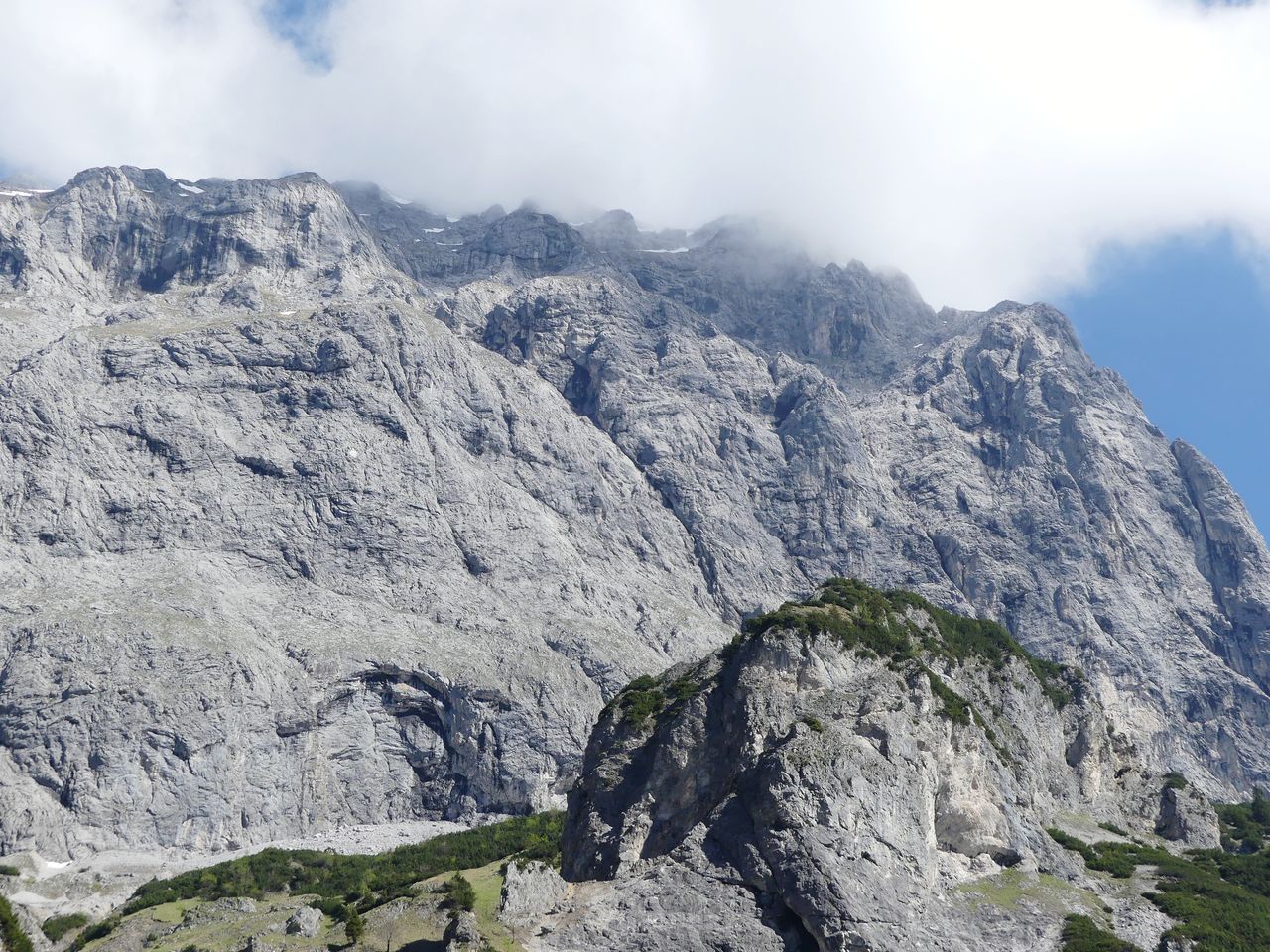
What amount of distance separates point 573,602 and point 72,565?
68822 millimetres

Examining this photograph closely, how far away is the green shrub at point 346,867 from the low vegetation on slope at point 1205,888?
141 ft

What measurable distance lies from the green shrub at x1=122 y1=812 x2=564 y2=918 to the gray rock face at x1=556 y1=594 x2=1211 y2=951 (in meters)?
20.4

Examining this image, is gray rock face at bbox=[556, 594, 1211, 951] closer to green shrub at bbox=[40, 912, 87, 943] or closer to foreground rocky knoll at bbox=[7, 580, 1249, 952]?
foreground rocky knoll at bbox=[7, 580, 1249, 952]

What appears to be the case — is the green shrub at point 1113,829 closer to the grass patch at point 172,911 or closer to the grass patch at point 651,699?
the grass patch at point 651,699

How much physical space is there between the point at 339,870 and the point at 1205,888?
80.6 metres

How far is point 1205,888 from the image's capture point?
93.2m

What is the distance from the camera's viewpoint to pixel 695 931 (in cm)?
7656

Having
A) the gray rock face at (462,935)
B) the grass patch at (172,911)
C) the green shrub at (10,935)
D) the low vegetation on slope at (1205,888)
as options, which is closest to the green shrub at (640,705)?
the gray rock face at (462,935)

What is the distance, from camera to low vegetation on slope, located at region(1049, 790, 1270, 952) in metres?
84.8

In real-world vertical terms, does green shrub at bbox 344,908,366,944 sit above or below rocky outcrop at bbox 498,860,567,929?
below

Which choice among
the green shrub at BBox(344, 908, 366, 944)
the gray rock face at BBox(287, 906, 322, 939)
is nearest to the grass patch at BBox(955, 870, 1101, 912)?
the green shrub at BBox(344, 908, 366, 944)

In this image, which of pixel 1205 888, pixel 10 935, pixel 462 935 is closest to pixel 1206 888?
pixel 1205 888

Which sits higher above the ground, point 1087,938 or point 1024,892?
point 1024,892

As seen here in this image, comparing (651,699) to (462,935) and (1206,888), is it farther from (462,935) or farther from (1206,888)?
(1206,888)
